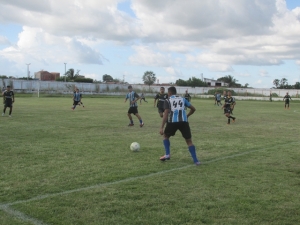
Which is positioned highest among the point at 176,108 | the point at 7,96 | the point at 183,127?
the point at 176,108

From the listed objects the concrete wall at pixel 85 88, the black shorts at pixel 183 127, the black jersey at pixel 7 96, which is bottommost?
the black shorts at pixel 183 127

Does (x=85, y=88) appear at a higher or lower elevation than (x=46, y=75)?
lower

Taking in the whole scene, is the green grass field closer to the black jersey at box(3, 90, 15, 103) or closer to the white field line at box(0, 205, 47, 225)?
the white field line at box(0, 205, 47, 225)

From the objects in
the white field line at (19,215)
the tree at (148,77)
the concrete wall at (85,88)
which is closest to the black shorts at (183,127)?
the white field line at (19,215)

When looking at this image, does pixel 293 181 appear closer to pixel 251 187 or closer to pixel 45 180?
pixel 251 187

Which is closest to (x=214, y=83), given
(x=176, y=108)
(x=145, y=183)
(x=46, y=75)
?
(x=46, y=75)

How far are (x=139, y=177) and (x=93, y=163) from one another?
1605 mm

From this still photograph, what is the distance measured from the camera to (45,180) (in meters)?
6.46

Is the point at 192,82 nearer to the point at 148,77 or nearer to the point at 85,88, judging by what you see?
the point at 148,77

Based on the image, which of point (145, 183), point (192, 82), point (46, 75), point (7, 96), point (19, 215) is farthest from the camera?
point (46, 75)

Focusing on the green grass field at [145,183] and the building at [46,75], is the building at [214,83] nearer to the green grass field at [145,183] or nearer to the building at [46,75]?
the building at [46,75]

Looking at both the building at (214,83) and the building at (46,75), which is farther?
the building at (46,75)

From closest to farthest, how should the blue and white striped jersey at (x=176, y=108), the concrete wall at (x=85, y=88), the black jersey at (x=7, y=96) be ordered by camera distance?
the blue and white striped jersey at (x=176, y=108) → the black jersey at (x=7, y=96) → the concrete wall at (x=85, y=88)

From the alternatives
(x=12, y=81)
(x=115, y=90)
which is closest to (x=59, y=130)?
(x=12, y=81)
